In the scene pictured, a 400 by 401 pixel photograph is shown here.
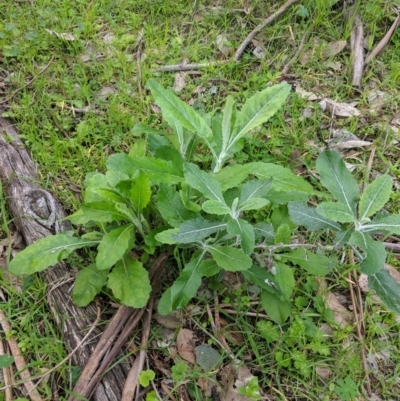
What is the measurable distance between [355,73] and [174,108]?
1.94m

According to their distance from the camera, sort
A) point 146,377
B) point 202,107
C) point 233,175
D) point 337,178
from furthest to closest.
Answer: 1. point 202,107
2. point 146,377
3. point 233,175
4. point 337,178

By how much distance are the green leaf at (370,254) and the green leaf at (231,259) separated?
18.6 inches

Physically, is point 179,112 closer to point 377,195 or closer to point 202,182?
point 202,182

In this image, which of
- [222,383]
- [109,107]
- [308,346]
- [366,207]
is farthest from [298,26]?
[222,383]

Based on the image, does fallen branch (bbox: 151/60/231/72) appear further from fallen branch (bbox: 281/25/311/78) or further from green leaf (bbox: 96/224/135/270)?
green leaf (bbox: 96/224/135/270)

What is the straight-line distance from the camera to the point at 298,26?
11.8 feet

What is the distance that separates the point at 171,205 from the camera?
6.67 ft

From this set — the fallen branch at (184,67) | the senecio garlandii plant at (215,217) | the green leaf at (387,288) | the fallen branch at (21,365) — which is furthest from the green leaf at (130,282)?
the fallen branch at (184,67)

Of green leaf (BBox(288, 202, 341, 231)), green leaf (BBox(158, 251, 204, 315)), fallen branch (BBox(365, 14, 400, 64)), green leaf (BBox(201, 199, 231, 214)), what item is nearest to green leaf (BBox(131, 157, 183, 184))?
green leaf (BBox(201, 199, 231, 214))

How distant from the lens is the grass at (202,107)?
2.22 m

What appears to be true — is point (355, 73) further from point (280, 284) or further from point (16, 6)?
point (16, 6)

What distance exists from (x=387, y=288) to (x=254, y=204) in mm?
Answer: 676

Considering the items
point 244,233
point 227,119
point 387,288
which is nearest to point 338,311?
point 387,288

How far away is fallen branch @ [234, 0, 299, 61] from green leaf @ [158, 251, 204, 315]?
195 cm
